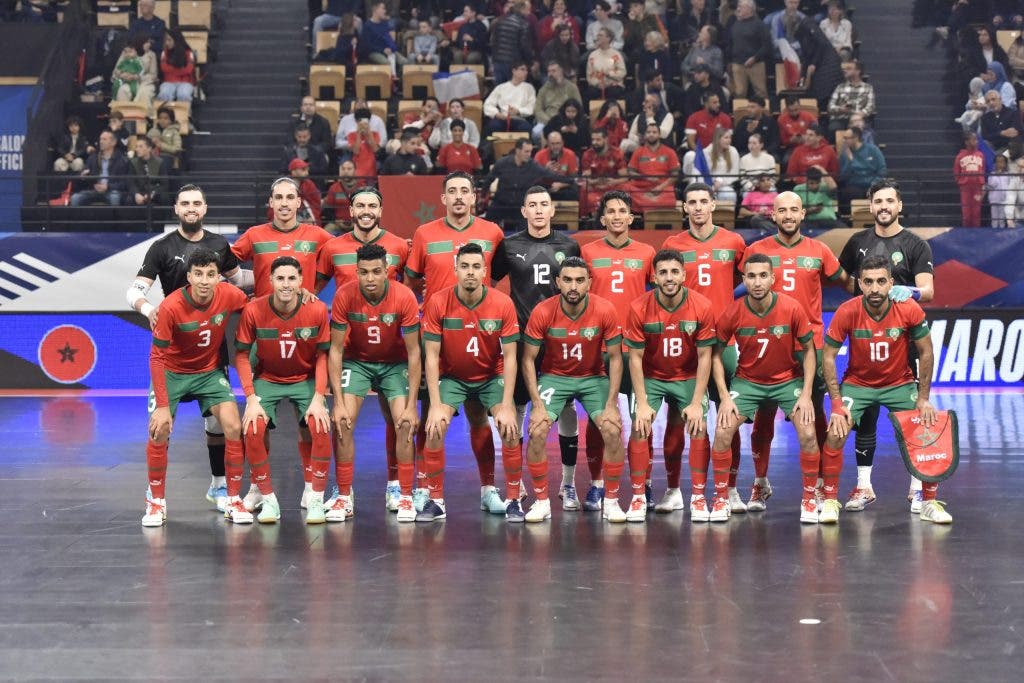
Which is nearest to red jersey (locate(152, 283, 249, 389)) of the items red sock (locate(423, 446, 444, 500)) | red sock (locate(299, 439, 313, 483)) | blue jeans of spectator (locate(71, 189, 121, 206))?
red sock (locate(299, 439, 313, 483))

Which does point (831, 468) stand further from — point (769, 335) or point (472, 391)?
point (472, 391)

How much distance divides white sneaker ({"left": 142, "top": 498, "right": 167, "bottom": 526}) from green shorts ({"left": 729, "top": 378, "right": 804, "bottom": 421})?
12.0 ft

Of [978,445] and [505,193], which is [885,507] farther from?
[505,193]

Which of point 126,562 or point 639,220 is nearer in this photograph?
point 126,562

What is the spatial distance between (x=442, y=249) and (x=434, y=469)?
5.13 ft

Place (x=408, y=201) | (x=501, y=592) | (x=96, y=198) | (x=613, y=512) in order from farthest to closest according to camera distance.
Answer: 1. (x=96, y=198)
2. (x=408, y=201)
3. (x=613, y=512)
4. (x=501, y=592)

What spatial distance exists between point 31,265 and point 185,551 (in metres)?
9.18

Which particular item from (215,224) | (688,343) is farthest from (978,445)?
(215,224)

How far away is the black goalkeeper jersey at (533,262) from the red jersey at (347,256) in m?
0.67

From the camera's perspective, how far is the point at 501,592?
270 inches

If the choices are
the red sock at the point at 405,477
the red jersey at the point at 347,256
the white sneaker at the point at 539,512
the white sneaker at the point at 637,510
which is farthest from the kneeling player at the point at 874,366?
the red jersey at the point at 347,256

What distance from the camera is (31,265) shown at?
1598cm

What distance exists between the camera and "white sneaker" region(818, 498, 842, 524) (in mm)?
8484

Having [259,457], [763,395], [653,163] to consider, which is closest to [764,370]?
[763,395]
